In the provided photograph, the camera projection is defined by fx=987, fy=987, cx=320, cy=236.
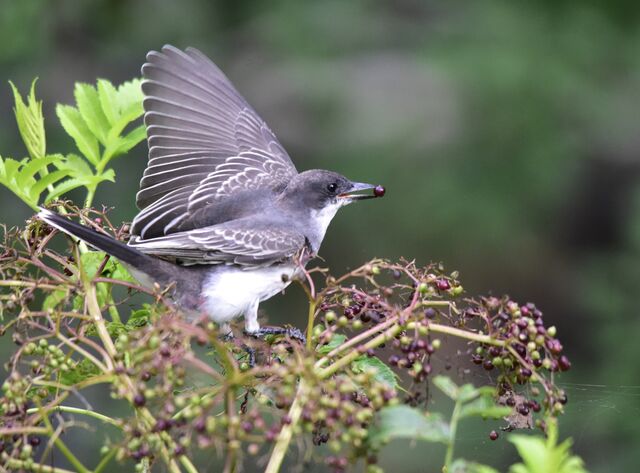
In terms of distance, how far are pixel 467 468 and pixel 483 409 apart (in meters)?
0.10

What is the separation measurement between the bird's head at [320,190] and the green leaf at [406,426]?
1.93m

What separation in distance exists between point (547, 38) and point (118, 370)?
603 cm

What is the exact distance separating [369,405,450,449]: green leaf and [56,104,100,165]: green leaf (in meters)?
1.25

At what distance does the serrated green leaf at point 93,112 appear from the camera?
2.41m

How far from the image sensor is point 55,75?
24.2 ft

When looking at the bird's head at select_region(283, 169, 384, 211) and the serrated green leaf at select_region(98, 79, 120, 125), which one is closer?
the serrated green leaf at select_region(98, 79, 120, 125)

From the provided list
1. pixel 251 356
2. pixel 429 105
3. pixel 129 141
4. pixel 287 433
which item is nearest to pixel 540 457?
pixel 287 433

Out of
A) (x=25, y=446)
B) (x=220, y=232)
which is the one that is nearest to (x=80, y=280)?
(x=25, y=446)

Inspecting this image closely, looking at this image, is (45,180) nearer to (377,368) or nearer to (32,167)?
(32,167)

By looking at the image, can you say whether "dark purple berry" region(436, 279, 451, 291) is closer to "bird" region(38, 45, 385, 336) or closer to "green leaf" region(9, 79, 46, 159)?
"bird" region(38, 45, 385, 336)

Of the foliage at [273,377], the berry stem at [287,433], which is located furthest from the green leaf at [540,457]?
the berry stem at [287,433]

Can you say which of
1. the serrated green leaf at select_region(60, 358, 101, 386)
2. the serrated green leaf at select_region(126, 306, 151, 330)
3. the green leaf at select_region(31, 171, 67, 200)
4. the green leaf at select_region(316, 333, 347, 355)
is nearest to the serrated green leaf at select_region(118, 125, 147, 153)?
the green leaf at select_region(31, 171, 67, 200)

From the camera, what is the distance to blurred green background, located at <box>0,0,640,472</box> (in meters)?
6.59

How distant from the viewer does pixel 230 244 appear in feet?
9.51
